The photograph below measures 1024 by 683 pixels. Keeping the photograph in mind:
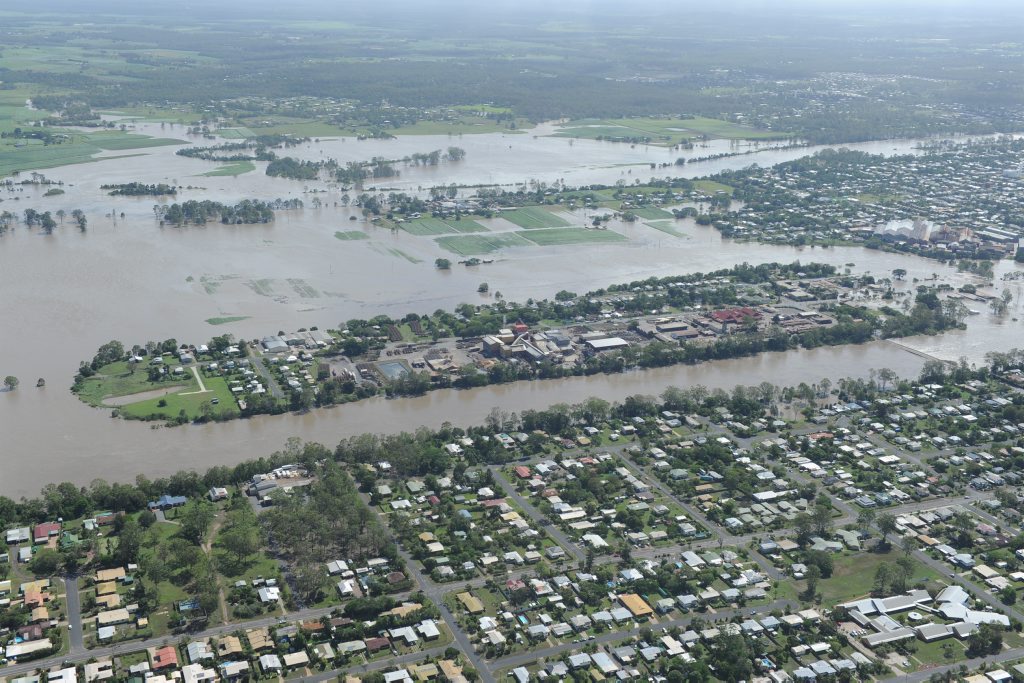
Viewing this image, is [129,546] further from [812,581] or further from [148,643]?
[812,581]

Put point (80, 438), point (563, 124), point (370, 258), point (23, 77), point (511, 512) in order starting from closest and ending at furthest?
point (511, 512), point (80, 438), point (370, 258), point (563, 124), point (23, 77)

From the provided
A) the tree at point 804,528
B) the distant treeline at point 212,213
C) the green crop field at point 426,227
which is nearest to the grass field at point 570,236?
the green crop field at point 426,227

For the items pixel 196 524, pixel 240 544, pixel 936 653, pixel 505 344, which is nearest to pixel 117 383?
pixel 196 524

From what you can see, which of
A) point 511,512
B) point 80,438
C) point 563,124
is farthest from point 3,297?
point 563,124

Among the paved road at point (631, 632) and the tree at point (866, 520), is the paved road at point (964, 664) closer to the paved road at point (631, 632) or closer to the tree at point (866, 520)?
the paved road at point (631, 632)

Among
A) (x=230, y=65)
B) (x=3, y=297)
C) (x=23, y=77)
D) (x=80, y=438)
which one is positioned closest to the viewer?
(x=80, y=438)

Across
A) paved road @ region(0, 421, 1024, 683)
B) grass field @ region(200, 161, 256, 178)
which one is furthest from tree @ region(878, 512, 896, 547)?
grass field @ region(200, 161, 256, 178)

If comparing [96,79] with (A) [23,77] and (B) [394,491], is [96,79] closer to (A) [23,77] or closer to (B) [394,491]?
(A) [23,77]
